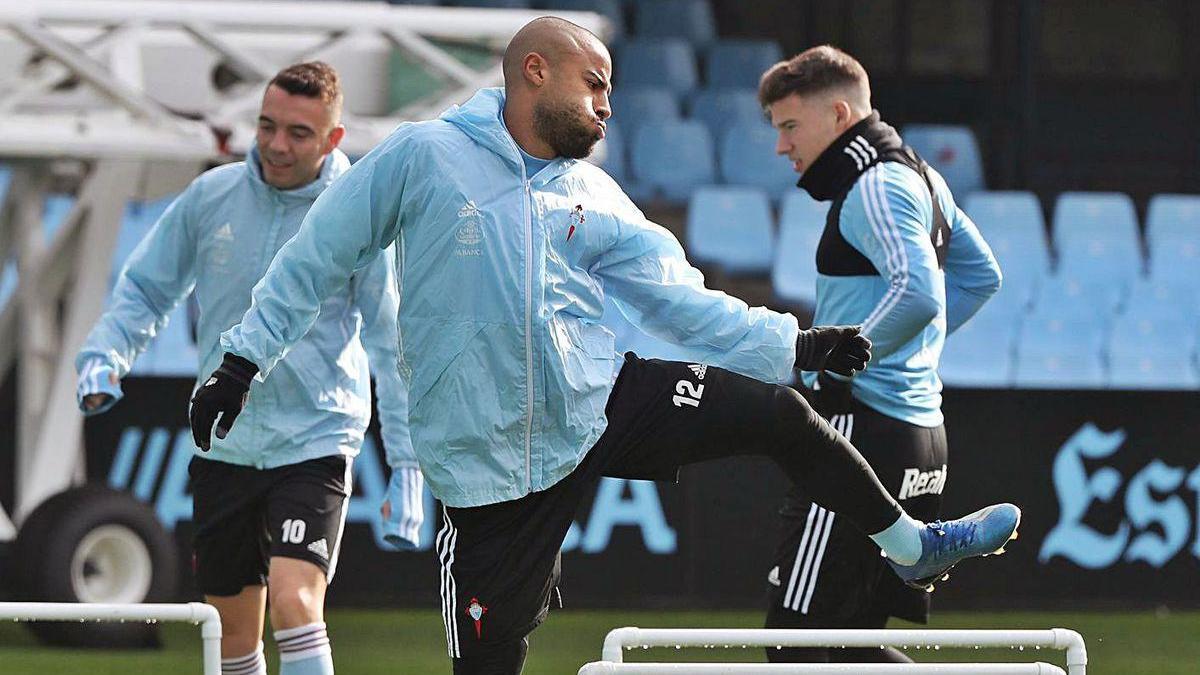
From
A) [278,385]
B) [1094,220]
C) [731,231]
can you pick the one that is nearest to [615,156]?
[731,231]

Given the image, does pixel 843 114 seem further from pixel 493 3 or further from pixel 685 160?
pixel 493 3

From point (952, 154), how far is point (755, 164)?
1.44m

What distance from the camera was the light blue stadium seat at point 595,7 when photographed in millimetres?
14453

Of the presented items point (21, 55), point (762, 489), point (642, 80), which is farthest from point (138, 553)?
point (642, 80)

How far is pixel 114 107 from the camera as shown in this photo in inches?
366

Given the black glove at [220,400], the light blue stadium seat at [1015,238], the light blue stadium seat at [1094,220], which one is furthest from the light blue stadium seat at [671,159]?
the black glove at [220,400]

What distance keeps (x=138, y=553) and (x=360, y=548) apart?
1.37 metres

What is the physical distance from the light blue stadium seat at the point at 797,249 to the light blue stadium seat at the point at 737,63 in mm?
2520

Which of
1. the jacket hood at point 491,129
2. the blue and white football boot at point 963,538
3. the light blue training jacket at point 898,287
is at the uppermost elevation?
the jacket hood at point 491,129

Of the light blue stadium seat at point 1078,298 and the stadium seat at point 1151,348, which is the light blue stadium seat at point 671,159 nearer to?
the light blue stadium seat at point 1078,298

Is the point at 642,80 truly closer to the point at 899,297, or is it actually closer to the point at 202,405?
the point at 899,297

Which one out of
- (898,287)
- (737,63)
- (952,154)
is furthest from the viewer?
(737,63)

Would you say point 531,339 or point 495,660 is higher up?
point 531,339

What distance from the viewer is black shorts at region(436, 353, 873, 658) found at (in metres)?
4.66
